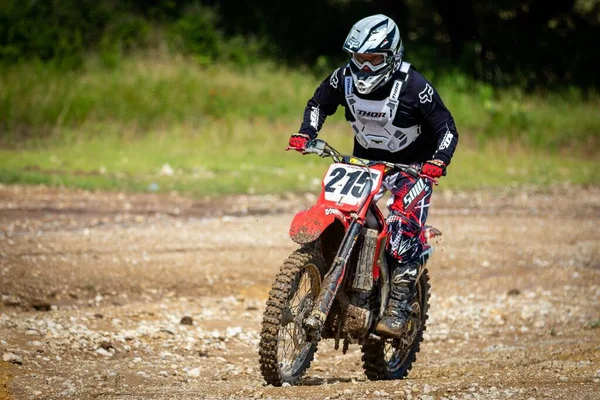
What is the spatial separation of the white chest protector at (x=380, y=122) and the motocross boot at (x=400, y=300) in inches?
31.0

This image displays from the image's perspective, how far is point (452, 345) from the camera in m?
8.19

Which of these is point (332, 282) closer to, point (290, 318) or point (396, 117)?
point (290, 318)

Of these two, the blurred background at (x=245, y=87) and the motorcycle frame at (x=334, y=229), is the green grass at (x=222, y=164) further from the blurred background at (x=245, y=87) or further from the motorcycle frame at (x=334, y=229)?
the motorcycle frame at (x=334, y=229)

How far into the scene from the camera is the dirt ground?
6016mm

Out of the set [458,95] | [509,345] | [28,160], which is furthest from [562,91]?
[509,345]

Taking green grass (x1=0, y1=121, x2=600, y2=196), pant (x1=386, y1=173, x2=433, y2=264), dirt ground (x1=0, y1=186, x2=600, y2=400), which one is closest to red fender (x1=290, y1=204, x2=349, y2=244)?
pant (x1=386, y1=173, x2=433, y2=264)

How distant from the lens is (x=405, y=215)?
20.7 feet

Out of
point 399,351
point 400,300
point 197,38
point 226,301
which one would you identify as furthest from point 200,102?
point 400,300

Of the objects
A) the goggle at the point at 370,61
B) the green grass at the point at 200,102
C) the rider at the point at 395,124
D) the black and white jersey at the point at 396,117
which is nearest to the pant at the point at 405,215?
the rider at the point at 395,124

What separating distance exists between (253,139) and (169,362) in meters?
→ 13.2

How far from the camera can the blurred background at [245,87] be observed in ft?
57.1

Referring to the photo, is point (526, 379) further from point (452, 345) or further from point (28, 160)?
point (28, 160)

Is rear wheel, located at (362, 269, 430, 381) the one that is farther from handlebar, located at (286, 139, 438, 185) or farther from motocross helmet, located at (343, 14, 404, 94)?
motocross helmet, located at (343, 14, 404, 94)

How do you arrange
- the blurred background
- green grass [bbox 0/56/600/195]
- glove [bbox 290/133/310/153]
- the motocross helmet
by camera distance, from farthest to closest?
1. the blurred background
2. green grass [bbox 0/56/600/195]
3. glove [bbox 290/133/310/153]
4. the motocross helmet
